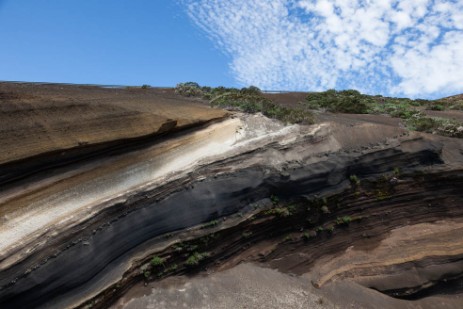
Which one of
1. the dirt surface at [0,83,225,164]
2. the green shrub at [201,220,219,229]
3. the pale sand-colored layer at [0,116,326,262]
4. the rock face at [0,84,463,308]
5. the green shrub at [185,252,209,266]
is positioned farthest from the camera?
the green shrub at [201,220,219,229]

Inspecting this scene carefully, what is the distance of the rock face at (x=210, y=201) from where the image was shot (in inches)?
356

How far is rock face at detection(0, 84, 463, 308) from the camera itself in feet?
29.7

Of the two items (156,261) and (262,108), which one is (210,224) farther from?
(262,108)

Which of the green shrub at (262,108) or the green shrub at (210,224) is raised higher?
the green shrub at (262,108)

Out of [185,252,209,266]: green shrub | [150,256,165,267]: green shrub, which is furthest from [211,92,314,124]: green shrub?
[150,256,165,267]: green shrub

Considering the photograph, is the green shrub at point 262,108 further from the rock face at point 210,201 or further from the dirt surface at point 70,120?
the dirt surface at point 70,120

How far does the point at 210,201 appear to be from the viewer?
1124 centimetres

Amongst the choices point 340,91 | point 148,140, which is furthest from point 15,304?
point 340,91

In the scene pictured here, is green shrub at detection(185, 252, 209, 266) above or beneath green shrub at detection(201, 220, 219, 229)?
beneath

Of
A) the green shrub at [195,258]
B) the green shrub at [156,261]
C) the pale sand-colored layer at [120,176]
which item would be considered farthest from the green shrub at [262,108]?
the green shrub at [156,261]

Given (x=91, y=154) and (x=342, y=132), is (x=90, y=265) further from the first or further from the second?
(x=342, y=132)

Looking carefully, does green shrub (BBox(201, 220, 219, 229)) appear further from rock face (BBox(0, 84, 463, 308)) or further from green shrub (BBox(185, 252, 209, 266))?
green shrub (BBox(185, 252, 209, 266))

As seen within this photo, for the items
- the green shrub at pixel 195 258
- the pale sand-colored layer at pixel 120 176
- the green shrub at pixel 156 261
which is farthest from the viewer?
the green shrub at pixel 195 258

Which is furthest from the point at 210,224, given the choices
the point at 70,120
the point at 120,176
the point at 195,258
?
the point at 70,120
